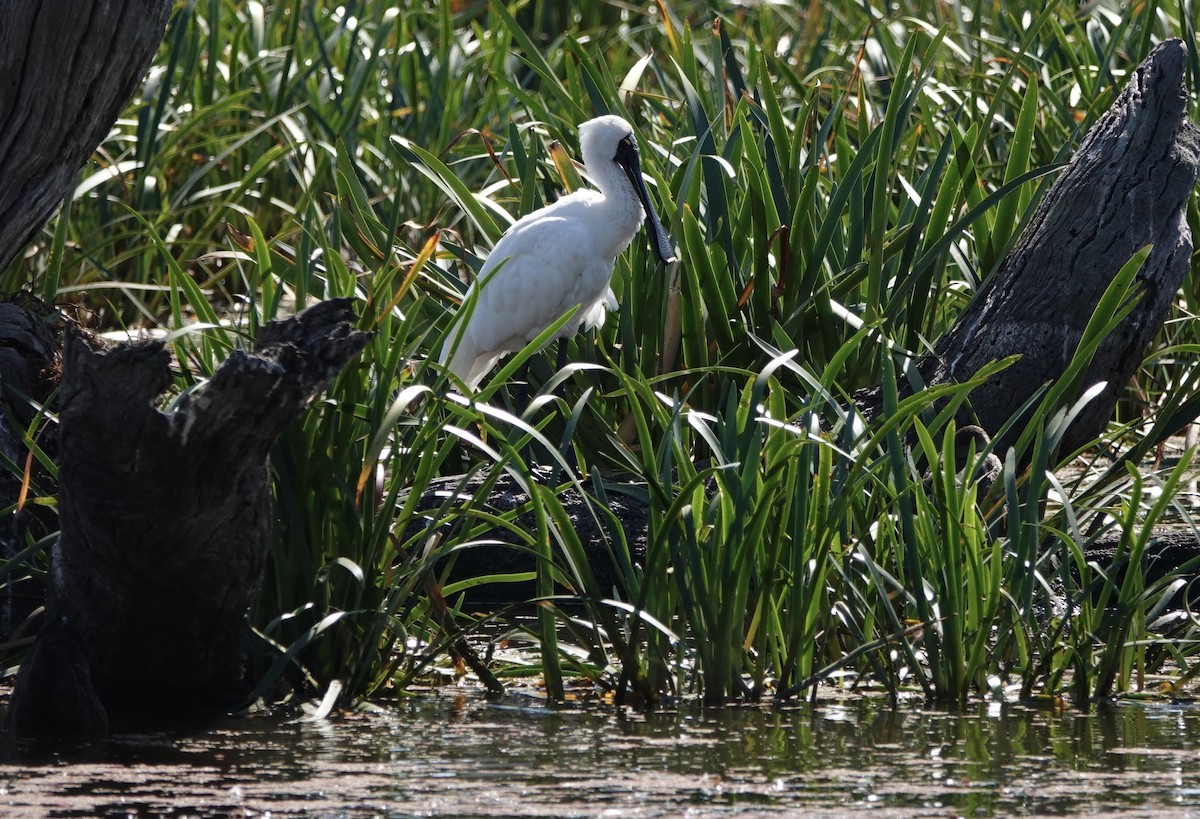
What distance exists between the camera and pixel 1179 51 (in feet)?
13.2

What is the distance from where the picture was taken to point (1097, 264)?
3.94 m

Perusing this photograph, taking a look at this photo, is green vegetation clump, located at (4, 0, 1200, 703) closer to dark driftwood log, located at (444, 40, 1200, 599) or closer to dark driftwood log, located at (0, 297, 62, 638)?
dark driftwood log, located at (444, 40, 1200, 599)

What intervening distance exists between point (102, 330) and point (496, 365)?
1483 mm

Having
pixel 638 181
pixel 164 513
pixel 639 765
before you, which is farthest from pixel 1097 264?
pixel 164 513

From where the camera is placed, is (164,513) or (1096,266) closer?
(164,513)

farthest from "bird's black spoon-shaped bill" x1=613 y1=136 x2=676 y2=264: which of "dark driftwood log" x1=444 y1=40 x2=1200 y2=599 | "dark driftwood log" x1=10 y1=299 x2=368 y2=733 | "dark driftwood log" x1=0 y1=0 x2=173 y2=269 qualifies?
"dark driftwood log" x1=10 y1=299 x2=368 y2=733

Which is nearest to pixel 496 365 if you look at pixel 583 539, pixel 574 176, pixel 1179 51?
pixel 574 176

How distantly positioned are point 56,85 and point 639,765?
4.85 feet

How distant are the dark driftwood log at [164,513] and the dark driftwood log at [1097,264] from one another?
6.35 ft

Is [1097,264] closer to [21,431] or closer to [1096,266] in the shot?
[1096,266]

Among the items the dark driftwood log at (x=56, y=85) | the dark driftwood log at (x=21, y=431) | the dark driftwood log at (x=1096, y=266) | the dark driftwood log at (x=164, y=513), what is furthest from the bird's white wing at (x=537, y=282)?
the dark driftwood log at (x=164, y=513)

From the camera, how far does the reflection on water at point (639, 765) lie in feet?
7.25

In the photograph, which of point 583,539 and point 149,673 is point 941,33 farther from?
point 149,673

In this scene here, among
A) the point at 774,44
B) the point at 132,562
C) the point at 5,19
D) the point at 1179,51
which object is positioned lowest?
the point at 132,562
